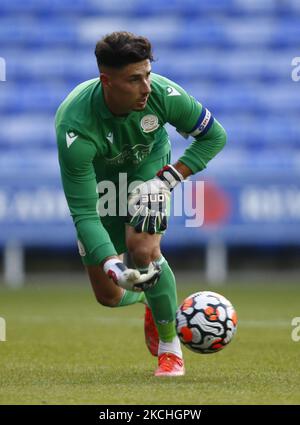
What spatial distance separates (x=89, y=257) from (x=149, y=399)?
46.0 inches

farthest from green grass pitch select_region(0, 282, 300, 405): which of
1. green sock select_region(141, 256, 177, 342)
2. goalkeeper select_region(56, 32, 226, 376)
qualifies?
goalkeeper select_region(56, 32, 226, 376)

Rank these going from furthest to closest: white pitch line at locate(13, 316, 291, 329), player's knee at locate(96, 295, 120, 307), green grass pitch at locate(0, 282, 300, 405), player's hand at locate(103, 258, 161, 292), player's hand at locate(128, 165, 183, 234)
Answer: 1. white pitch line at locate(13, 316, 291, 329)
2. player's knee at locate(96, 295, 120, 307)
3. player's hand at locate(128, 165, 183, 234)
4. player's hand at locate(103, 258, 161, 292)
5. green grass pitch at locate(0, 282, 300, 405)

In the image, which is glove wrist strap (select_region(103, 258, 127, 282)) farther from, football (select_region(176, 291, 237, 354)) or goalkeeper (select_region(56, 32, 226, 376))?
football (select_region(176, 291, 237, 354))

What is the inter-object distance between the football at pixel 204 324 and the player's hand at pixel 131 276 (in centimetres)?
40

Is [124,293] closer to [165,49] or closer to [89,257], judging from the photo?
[89,257]

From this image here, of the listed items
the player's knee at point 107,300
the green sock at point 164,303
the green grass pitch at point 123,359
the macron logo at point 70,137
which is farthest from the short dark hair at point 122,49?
the green grass pitch at point 123,359

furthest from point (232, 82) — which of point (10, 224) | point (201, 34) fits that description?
point (10, 224)

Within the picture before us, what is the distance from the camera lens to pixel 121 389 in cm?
484

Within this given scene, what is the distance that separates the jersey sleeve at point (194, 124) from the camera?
5352 millimetres

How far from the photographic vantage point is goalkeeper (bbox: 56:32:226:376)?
16.5 feet

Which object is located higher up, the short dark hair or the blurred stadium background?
the blurred stadium background

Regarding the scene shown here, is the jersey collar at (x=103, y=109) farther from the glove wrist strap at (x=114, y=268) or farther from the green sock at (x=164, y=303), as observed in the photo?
the green sock at (x=164, y=303)

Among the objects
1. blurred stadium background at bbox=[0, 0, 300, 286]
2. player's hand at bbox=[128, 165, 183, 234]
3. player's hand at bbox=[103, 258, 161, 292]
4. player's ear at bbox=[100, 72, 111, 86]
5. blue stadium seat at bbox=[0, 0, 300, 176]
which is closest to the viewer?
player's hand at bbox=[103, 258, 161, 292]

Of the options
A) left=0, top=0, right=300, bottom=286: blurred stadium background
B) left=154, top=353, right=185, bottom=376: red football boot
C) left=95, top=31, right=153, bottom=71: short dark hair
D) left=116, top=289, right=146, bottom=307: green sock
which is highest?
left=0, top=0, right=300, bottom=286: blurred stadium background
